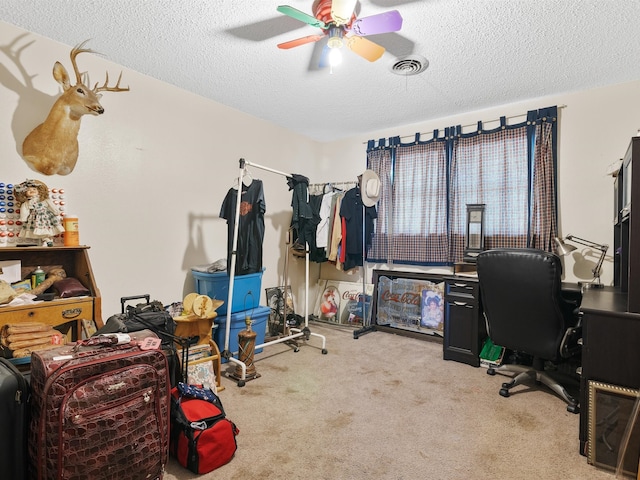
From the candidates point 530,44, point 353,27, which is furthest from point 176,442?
point 530,44

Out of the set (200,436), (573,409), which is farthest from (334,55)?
(573,409)

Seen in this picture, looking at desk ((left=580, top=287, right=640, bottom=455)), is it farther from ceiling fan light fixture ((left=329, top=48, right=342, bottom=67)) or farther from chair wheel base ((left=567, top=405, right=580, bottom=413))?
ceiling fan light fixture ((left=329, top=48, right=342, bottom=67))

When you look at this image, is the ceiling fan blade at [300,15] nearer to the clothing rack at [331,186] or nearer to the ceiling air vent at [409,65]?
the ceiling air vent at [409,65]

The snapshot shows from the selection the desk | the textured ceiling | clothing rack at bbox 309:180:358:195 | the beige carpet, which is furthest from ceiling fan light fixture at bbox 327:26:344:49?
clothing rack at bbox 309:180:358:195

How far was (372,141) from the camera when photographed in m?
4.38

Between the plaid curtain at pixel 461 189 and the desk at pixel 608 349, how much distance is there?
5.38ft

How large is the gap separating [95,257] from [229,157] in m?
1.63

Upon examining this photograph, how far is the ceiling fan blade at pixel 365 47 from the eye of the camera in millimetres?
1975

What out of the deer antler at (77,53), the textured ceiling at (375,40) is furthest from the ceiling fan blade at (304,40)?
the deer antler at (77,53)

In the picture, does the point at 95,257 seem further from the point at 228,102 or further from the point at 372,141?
the point at 372,141

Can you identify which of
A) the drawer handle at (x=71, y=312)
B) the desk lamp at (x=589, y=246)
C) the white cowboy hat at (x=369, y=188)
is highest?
the white cowboy hat at (x=369, y=188)

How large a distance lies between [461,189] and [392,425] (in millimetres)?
2626

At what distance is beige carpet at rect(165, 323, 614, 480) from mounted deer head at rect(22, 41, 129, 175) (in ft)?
6.69

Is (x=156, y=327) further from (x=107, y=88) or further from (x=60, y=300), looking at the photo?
(x=107, y=88)
